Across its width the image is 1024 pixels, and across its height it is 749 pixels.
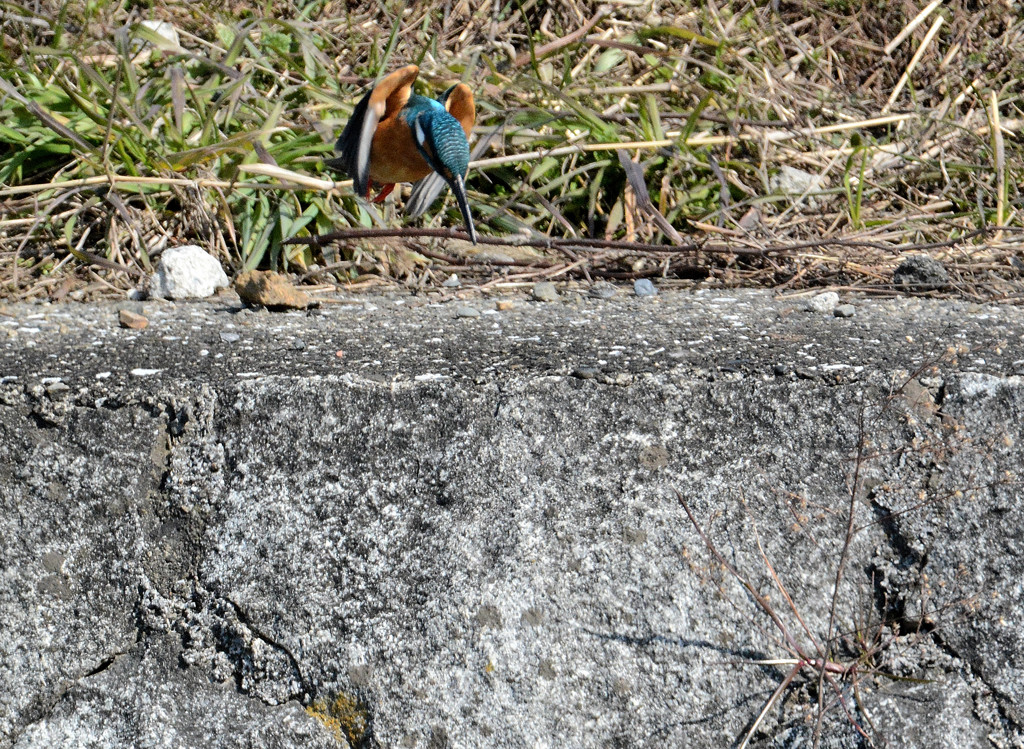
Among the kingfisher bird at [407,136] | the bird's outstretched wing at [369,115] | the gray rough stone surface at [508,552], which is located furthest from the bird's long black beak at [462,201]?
the gray rough stone surface at [508,552]

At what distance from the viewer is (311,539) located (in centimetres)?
141

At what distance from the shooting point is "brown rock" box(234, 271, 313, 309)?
75.5 inches

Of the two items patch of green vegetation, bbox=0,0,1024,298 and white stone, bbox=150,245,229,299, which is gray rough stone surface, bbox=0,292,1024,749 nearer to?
white stone, bbox=150,245,229,299

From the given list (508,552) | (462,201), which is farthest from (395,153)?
(508,552)

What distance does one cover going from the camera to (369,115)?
178 cm

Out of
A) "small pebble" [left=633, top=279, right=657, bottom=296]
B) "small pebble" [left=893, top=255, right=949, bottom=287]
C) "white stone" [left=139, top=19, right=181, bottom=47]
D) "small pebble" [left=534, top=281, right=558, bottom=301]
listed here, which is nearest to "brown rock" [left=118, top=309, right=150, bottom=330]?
"small pebble" [left=534, top=281, right=558, bottom=301]

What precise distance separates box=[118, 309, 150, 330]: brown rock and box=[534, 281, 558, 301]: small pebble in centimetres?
81

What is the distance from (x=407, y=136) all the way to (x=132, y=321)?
0.63m

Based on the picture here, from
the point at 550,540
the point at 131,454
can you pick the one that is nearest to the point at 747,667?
the point at 550,540

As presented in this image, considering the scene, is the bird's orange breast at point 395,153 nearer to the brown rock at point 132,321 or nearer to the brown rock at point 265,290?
the brown rock at point 265,290

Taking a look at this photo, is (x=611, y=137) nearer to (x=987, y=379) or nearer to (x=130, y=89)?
(x=130, y=89)

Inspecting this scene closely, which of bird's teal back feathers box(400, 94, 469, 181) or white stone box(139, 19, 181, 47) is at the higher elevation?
white stone box(139, 19, 181, 47)

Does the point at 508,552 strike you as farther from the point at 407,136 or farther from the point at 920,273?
the point at 920,273

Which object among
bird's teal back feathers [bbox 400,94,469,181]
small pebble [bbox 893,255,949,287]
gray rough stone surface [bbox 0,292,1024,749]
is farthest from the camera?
small pebble [bbox 893,255,949,287]
